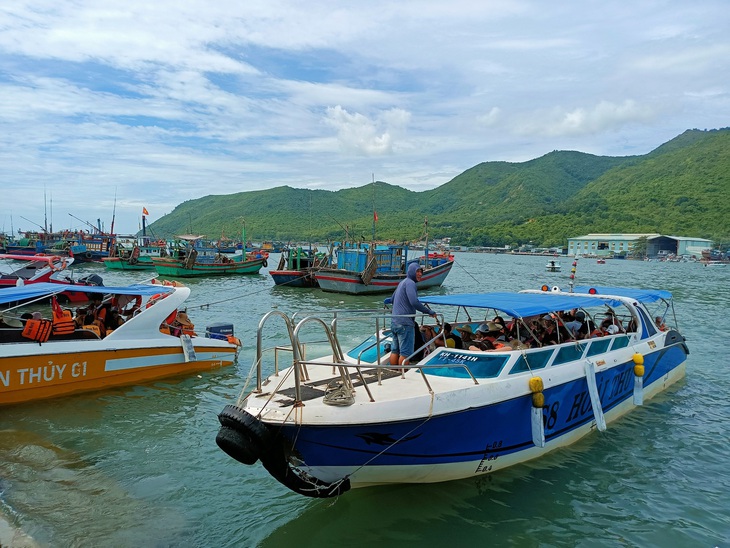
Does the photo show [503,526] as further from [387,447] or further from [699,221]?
[699,221]

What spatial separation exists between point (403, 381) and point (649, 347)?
254 inches

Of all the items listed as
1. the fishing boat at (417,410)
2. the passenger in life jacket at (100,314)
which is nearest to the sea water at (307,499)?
the fishing boat at (417,410)

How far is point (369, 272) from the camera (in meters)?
34.0

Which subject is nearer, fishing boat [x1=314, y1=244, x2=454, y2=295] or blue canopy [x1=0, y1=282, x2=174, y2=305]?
blue canopy [x1=0, y1=282, x2=174, y2=305]

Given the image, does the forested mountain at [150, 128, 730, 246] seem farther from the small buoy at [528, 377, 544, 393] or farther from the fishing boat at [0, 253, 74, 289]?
the small buoy at [528, 377, 544, 393]

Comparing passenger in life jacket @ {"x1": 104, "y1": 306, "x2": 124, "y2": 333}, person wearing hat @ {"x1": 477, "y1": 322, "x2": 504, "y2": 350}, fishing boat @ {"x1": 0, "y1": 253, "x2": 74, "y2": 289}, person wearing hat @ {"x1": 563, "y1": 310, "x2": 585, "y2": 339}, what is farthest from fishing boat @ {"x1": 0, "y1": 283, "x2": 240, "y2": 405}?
fishing boat @ {"x1": 0, "y1": 253, "x2": 74, "y2": 289}

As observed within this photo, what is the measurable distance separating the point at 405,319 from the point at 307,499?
2.81 meters

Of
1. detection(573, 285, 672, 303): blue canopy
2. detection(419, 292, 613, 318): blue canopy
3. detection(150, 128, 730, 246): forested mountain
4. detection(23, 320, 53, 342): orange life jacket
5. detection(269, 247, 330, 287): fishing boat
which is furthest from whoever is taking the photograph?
detection(150, 128, 730, 246): forested mountain

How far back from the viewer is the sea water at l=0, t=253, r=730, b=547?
6.21 meters

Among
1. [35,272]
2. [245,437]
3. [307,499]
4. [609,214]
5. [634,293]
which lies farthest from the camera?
[609,214]

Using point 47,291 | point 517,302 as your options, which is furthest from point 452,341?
point 47,291

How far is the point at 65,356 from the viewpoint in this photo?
10.6 m

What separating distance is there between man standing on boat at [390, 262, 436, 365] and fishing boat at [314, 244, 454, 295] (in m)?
24.4

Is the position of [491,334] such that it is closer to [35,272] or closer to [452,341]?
[452,341]
